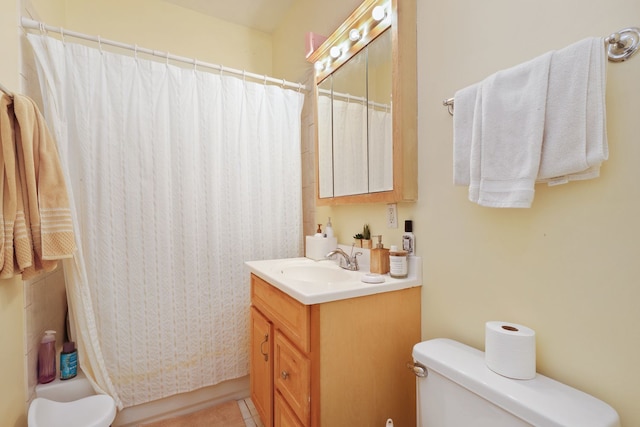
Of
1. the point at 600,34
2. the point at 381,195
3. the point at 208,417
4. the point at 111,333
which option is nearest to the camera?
the point at 600,34

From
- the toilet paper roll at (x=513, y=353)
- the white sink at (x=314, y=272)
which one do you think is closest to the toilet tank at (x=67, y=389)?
the white sink at (x=314, y=272)

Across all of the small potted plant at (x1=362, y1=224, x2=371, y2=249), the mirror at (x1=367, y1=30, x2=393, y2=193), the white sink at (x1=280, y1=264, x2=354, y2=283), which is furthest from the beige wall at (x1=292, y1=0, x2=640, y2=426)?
the white sink at (x1=280, y1=264, x2=354, y2=283)

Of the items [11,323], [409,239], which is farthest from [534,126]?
[11,323]

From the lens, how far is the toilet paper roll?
0.75 meters

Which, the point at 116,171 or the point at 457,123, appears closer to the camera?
the point at 457,123

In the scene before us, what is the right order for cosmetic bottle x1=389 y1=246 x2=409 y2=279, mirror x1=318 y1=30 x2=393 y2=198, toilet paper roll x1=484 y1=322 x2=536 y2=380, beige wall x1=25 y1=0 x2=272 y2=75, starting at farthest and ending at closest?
1. beige wall x1=25 y1=0 x2=272 y2=75
2. mirror x1=318 y1=30 x2=393 y2=198
3. cosmetic bottle x1=389 y1=246 x2=409 y2=279
4. toilet paper roll x1=484 y1=322 x2=536 y2=380

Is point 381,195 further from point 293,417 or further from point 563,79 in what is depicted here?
point 293,417

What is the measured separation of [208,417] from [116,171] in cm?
146

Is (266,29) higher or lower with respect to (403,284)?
higher

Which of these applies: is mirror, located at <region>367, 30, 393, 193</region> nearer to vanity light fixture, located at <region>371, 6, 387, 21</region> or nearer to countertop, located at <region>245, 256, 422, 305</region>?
vanity light fixture, located at <region>371, 6, 387, 21</region>

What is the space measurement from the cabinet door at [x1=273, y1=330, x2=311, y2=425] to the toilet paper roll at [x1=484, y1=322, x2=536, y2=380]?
1.88 feet

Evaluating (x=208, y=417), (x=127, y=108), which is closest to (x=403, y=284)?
(x=208, y=417)

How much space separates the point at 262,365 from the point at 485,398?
3.30ft

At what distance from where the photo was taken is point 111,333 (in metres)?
1.45
